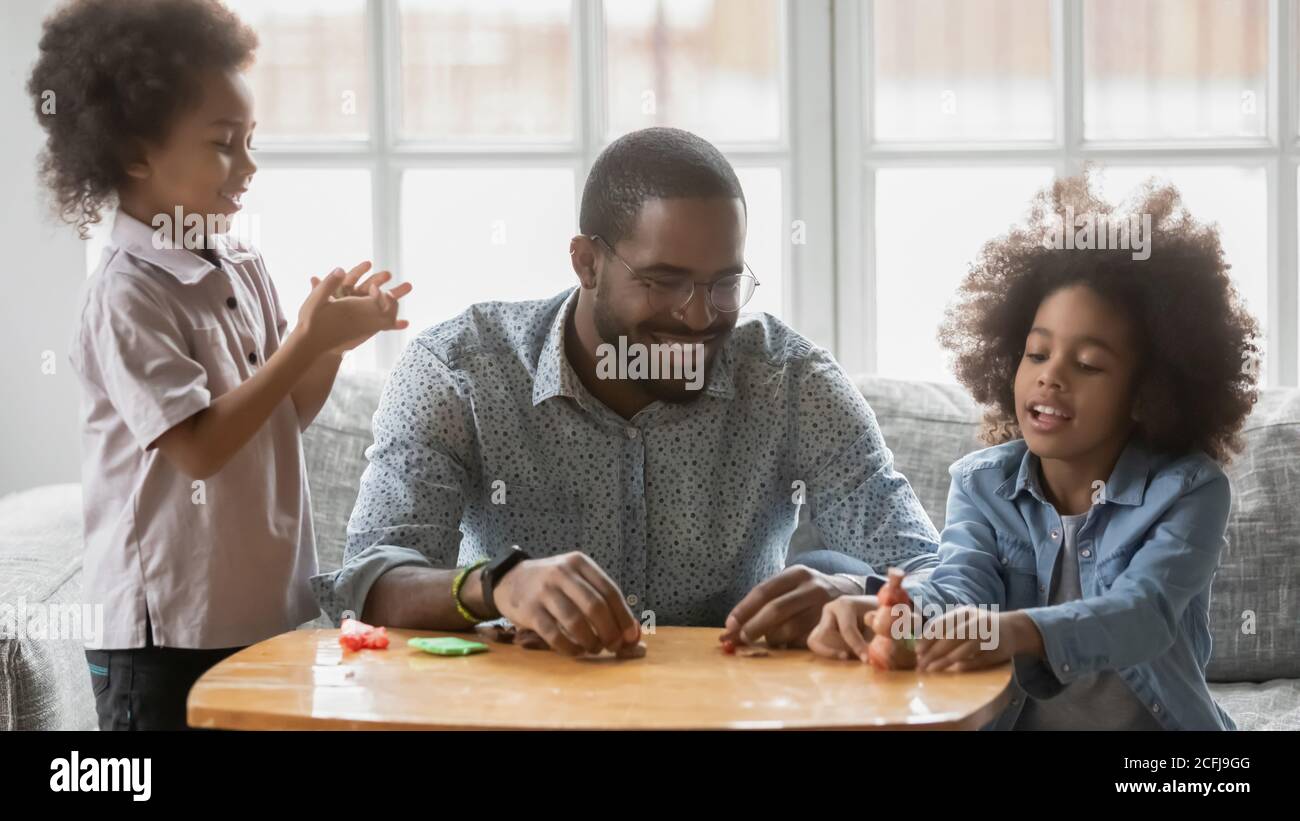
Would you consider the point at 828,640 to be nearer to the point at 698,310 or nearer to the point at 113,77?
the point at 698,310

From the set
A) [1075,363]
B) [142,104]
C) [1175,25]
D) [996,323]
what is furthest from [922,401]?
[142,104]

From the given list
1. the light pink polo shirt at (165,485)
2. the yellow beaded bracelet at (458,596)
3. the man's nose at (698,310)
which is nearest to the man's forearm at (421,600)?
the yellow beaded bracelet at (458,596)

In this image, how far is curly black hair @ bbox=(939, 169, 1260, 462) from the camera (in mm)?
2178

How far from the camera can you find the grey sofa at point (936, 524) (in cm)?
256

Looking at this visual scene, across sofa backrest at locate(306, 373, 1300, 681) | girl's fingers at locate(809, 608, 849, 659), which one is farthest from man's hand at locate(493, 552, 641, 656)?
sofa backrest at locate(306, 373, 1300, 681)

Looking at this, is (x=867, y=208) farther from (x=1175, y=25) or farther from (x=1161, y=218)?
(x=1161, y=218)

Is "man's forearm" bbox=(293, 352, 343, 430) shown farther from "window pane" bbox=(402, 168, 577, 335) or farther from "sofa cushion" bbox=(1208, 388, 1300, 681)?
"sofa cushion" bbox=(1208, 388, 1300, 681)

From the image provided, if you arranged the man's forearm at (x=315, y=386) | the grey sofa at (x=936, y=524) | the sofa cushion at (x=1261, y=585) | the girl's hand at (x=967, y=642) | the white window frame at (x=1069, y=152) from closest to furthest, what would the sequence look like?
the girl's hand at (x=967, y=642) < the man's forearm at (x=315, y=386) < the grey sofa at (x=936, y=524) < the sofa cushion at (x=1261, y=585) < the white window frame at (x=1069, y=152)

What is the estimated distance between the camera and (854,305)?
345 centimetres

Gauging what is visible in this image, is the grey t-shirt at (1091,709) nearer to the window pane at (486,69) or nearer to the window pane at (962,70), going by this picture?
the window pane at (962,70)

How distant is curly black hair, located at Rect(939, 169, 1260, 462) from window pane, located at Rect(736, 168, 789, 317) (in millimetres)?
1038

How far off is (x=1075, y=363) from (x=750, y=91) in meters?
1.50

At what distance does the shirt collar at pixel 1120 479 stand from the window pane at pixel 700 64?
145 cm

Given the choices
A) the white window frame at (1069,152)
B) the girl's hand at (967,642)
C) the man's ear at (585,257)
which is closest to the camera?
the girl's hand at (967,642)
